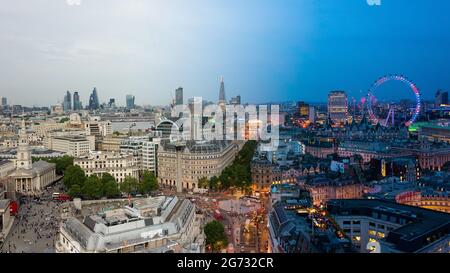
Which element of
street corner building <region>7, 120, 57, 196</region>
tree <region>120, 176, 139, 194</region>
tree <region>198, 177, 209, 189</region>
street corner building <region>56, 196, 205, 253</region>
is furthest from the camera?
tree <region>198, 177, 209, 189</region>

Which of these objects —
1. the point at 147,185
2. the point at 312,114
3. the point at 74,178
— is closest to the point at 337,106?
the point at 312,114

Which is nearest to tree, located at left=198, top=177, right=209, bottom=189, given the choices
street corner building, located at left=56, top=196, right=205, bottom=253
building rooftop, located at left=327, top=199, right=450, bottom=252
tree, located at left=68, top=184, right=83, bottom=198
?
tree, located at left=68, top=184, right=83, bottom=198

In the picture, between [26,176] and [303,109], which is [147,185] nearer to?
[26,176]

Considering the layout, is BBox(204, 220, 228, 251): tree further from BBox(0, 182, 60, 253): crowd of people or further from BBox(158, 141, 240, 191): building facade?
BBox(158, 141, 240, 191): building facade

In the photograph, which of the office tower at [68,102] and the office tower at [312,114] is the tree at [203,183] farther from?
the office tower at [312,114]

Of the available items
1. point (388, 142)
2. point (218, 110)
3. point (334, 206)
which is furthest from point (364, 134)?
point (334, 206)
